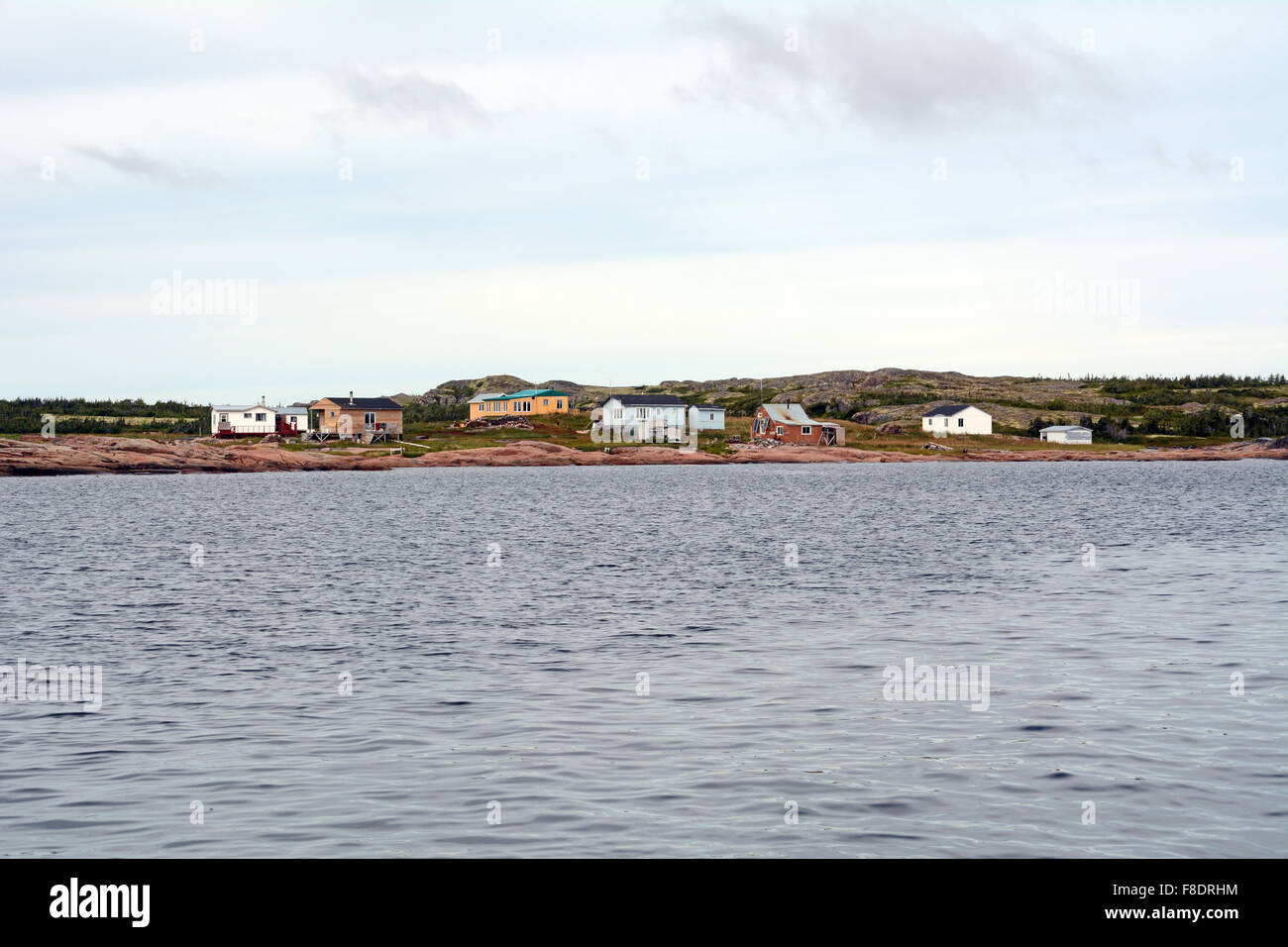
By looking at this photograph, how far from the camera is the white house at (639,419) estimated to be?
190250 mm

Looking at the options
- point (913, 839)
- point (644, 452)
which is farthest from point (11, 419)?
point (913, 839)

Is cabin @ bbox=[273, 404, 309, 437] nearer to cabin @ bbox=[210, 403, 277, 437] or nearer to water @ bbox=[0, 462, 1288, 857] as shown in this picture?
cabin @ bbox=[210, 403, 277, 437]

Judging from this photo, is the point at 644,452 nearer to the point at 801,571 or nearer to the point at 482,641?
the point at 801,571

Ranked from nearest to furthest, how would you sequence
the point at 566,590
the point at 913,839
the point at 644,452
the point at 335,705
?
1. the point at 913,839
2. the point at 335,705
3. the point at 566,590
4. the point at 644,452

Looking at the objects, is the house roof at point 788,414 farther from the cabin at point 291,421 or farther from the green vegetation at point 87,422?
the green vegetation at point 87,422

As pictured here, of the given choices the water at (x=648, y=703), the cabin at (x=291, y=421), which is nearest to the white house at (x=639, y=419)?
the cabin at (x=291, y=421)

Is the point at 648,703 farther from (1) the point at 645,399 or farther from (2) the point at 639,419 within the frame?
(1) the point at 645,399

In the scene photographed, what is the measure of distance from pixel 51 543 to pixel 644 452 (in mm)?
123059

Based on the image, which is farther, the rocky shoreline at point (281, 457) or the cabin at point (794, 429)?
the cabin at point (794, 429)

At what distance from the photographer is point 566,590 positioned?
132 ft

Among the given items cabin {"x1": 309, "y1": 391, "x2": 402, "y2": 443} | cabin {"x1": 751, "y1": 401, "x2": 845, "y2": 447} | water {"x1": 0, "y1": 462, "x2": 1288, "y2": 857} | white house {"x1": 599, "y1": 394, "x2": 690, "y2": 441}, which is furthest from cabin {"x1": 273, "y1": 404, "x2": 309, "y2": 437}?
water {"x1": 0, "y1": 462, "x2": 1288, "y2": 857}

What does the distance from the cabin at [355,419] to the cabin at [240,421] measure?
8239 millimetres

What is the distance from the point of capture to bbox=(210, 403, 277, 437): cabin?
173 metres

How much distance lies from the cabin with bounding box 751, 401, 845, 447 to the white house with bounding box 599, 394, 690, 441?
14670 mm
